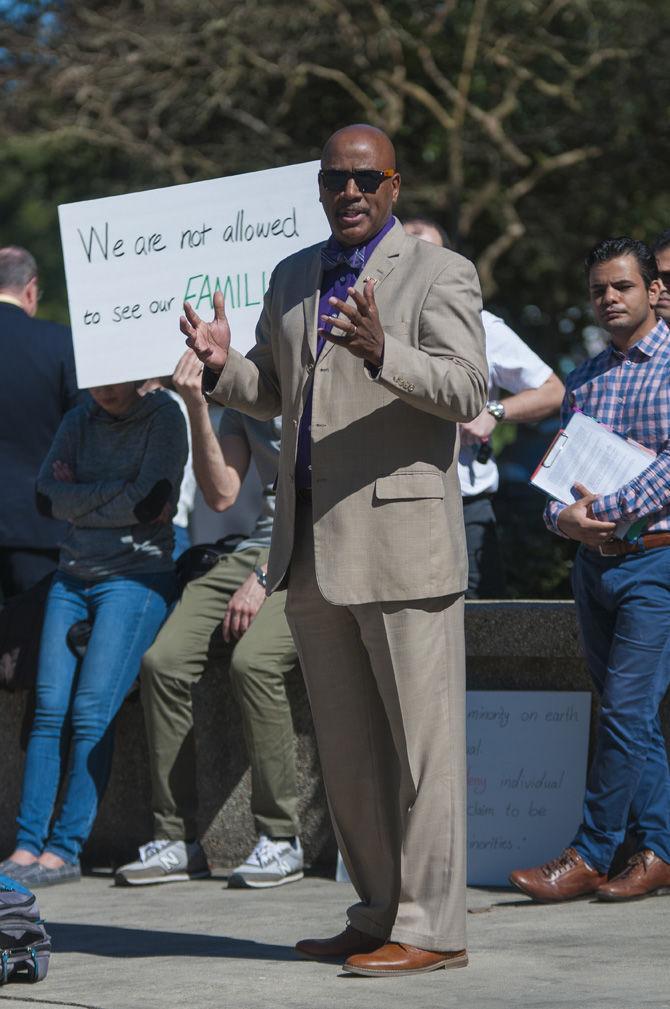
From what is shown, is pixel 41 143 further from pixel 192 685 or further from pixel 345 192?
pixel 345 192

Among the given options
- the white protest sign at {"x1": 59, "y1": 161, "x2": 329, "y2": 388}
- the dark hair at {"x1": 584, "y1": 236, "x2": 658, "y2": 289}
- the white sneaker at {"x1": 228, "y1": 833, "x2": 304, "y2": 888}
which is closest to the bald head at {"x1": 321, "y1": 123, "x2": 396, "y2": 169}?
the dark hair at {"x1": 584, "y1": 236, "x2": 658, "y2": 289}

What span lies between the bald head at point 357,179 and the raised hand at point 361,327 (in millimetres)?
377

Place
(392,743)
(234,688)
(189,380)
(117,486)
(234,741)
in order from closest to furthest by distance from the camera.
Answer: (392,743)
(189,380)
(234,688)
(117,486)
(234,741)

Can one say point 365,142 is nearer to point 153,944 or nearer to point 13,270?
point 153,944

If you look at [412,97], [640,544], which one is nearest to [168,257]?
[640,544]

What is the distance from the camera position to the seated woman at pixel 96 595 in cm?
574

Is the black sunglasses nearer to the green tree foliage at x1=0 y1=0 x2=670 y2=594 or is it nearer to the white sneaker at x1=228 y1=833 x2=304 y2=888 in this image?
the white sneaker at x1=228 y1=833 x2=304 y2=888

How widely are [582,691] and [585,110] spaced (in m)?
9.36

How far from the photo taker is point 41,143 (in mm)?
14422

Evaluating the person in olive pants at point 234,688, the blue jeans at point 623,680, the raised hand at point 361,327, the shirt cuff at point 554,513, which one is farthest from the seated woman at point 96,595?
the raised hand at point 361,327

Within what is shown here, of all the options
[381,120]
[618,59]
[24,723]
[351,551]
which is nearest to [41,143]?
[381,120]

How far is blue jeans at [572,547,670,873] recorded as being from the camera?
15.8 feet

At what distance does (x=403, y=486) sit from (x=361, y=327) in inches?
18.2

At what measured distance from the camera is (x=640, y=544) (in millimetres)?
4875
